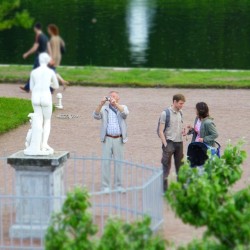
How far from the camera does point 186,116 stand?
22344mm

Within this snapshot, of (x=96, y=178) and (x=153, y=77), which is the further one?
(x=153, y=77)

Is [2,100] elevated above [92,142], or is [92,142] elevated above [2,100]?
[2,100]

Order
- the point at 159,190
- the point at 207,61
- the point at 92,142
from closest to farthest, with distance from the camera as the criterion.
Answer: the point at 159,190 < the point at 92,142 < the point at 207,61

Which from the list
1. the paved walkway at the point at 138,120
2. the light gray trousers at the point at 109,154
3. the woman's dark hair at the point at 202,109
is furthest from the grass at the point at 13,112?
the woman's dark hair at the point at 202,109

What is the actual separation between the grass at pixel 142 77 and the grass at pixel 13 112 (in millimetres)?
A: 3493

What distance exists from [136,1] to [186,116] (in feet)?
139

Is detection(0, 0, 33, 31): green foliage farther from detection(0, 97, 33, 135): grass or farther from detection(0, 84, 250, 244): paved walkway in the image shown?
detection(0, 97, 33, 135): grass

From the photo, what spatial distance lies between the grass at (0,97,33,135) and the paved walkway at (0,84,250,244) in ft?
0.70

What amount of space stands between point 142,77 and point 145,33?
60.8 ft

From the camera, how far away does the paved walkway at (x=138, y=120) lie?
62.9 feet

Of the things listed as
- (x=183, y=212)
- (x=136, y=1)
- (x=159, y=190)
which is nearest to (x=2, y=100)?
(x=159, y=190)

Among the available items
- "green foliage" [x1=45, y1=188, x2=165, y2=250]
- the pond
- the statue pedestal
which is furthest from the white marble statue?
the pond

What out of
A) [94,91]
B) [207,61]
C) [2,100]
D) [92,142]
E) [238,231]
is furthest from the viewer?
[207,61]

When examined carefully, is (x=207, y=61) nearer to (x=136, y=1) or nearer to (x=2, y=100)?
(x=2, y=100)
